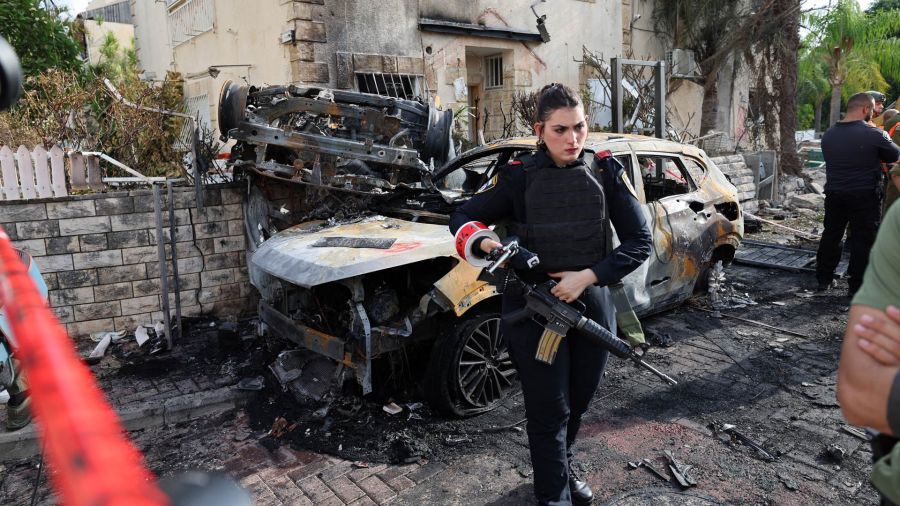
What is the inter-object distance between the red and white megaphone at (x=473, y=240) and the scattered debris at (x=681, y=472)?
5.18 ft

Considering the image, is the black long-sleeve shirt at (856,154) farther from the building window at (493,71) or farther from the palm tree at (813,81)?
the palm tree at (813,81)

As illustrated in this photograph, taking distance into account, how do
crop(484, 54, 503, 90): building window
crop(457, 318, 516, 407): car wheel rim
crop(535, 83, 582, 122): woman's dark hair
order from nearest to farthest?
crop(535, 83, 582, 122): woman's dark hair → crop(457, 318, 516, 407): car wheel rim → crop(484, 54, 503, 90): building window

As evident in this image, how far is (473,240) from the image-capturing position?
2633 millimetres

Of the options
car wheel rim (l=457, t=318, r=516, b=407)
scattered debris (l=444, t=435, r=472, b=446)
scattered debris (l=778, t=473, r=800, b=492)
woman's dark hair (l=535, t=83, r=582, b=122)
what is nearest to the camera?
woman's dark hair (l=535, t=83, r=582, b=122)

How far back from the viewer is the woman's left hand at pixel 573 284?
2.53 meters

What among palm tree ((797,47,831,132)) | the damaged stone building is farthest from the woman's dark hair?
palm tree ((797,47,831,132))

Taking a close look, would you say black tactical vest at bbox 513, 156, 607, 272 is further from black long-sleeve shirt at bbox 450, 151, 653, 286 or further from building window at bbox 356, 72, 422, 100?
building window at bbox 356, 72, 422, 100

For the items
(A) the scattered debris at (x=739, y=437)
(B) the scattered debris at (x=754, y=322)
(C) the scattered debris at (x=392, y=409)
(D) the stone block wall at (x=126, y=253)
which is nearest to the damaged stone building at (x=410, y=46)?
(D) the stone block wall at (x=126, y=253)

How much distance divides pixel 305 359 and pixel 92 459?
368cm

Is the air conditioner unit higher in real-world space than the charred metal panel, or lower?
higher

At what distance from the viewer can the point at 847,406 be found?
143 centimetres

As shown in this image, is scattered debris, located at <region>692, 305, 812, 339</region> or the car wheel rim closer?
the car wheel rim

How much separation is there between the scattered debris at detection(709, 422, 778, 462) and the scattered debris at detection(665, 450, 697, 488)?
0.46m

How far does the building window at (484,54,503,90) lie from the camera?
40.4 ft
